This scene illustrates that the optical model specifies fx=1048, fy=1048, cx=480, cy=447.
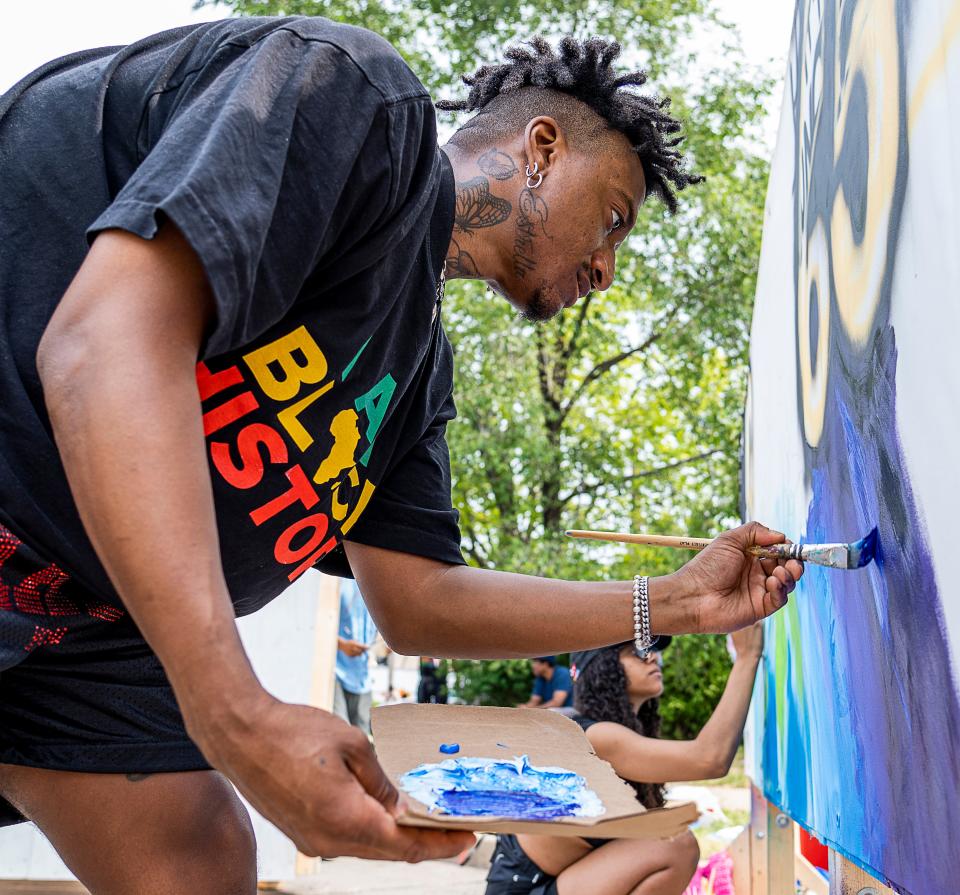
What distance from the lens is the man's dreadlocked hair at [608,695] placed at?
3502 millimetres

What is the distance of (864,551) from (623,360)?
9764 mm

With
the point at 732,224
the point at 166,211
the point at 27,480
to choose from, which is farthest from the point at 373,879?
the point at 732,224

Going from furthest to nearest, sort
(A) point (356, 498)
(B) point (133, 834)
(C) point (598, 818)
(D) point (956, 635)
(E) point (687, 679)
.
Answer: (E) point (687, 679), (A) point (356, 498), (B) point (133, 834), (D) point (956, 635), (C) point (598, 818)

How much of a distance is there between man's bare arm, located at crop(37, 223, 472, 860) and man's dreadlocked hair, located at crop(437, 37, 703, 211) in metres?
0.88

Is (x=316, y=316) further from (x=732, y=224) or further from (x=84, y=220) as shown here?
(x=732, y=224)

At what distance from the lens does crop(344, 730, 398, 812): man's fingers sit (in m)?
0.84

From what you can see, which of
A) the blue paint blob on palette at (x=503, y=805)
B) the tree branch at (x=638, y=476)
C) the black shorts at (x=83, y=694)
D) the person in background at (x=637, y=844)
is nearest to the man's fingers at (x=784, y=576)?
the blue paint blob on palette at (x=503, y=805)

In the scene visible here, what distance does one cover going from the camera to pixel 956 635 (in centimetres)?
110

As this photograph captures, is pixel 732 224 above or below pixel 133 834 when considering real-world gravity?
below

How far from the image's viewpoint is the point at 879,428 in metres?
1.44

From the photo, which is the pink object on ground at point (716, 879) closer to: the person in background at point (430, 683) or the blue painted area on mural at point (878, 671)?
the blue painted area on mural at point (878, 671)

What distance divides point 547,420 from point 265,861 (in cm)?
624

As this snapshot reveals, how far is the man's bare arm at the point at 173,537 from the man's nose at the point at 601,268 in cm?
91

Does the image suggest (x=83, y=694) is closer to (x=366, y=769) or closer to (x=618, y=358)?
(x=366, y=769)
